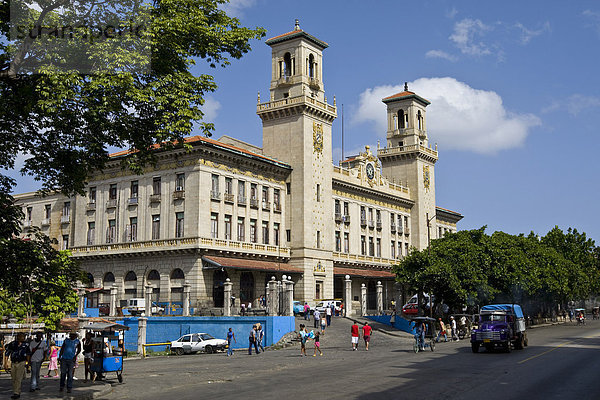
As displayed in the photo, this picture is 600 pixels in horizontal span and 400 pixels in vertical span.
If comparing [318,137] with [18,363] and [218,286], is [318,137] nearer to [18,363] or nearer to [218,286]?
[218,286]

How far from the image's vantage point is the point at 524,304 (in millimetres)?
68625

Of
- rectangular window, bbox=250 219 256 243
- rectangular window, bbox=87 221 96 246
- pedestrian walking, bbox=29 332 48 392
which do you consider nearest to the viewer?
pedestrian walking, bbox=29 332 48 392

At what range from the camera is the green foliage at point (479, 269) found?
4925 cm

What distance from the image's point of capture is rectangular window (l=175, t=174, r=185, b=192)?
5319 cm

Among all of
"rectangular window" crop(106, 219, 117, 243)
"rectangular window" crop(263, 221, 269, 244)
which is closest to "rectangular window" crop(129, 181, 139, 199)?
"rectangular window" crop(106, 219, 117, 243)

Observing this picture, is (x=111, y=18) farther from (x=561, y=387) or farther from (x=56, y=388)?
(x=561, y=387)

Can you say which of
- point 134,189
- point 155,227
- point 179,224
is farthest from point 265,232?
point 134,189

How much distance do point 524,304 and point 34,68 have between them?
6310 cm

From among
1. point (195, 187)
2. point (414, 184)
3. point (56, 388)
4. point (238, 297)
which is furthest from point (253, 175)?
point (56, 388)

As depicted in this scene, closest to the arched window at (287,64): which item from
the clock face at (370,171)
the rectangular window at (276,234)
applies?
the rectangular window at (276,234)

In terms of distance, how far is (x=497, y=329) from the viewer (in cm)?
3144

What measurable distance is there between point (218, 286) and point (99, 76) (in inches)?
1511

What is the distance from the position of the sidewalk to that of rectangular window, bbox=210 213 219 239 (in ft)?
99.7

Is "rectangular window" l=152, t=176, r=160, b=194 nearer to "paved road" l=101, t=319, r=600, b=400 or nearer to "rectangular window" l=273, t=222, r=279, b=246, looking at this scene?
"rectangular window" l=273, t=222, r=279, b=246
